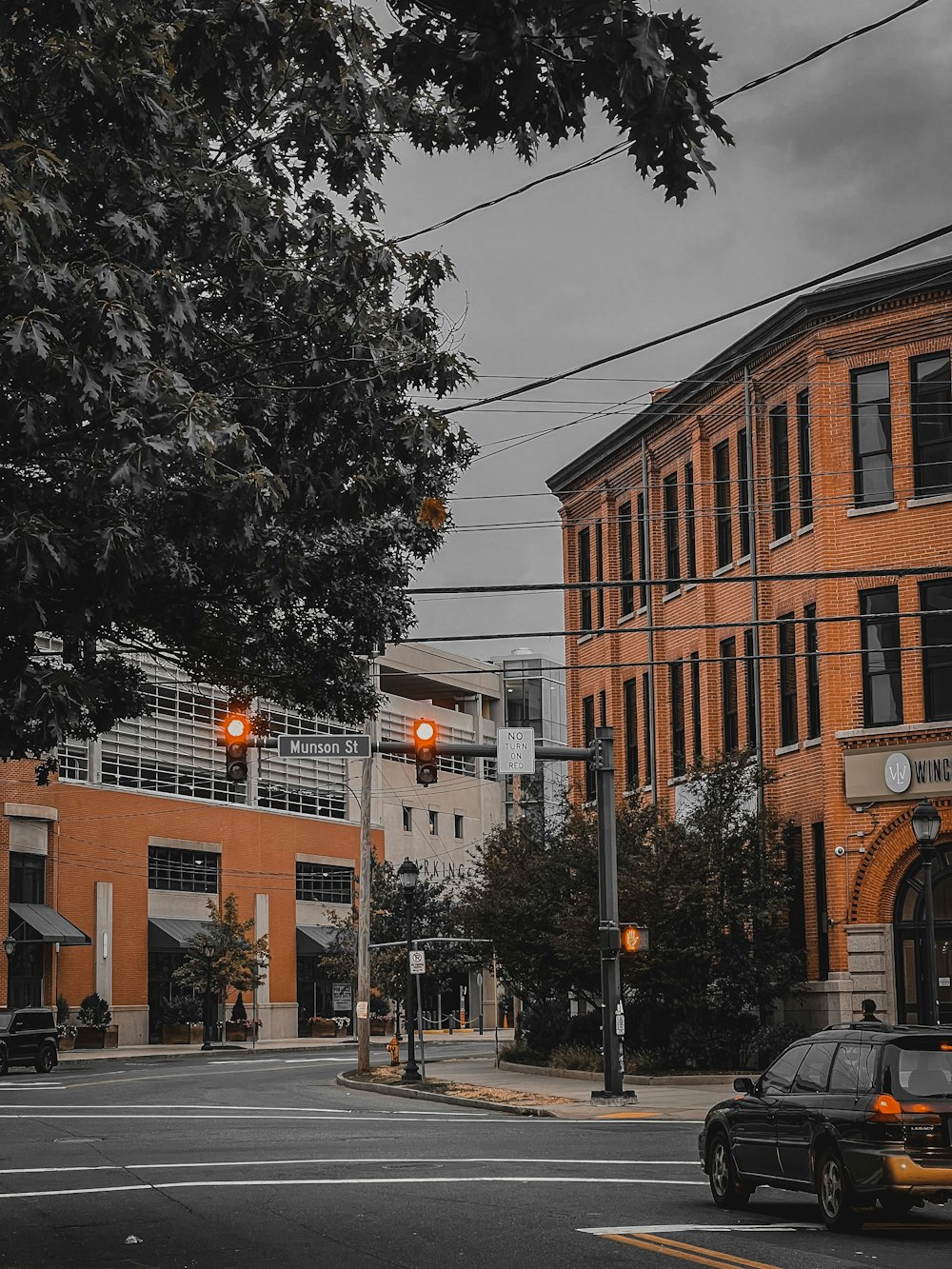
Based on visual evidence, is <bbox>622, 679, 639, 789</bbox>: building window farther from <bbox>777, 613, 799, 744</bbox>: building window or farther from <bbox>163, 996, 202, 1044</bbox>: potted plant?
<bbox>163, 996, 202, 1044</bbox>: potted plant

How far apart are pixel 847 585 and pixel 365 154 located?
73.0 feet

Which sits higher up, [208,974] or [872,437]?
[872,437]

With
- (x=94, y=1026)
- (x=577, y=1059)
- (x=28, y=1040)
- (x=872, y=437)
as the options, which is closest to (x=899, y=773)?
(x=872, y=437)

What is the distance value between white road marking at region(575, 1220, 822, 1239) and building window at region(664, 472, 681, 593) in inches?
1136

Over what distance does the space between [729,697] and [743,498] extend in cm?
452

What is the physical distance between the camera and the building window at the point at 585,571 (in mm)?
47531

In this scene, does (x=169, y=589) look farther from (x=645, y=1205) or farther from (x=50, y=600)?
(x=645, y=1205)

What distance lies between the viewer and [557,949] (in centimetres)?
3491

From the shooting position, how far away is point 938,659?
108 ft

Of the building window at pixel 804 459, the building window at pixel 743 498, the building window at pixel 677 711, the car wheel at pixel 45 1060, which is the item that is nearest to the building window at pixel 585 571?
the building window at pixel 677 711

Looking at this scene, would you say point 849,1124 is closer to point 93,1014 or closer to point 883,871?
point 883,871

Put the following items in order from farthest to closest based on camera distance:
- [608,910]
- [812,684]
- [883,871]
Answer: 1. [812,684]
2. [883,871]
3. [608,910]

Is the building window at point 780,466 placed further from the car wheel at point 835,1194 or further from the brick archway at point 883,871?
the car wheel at point 835,1194

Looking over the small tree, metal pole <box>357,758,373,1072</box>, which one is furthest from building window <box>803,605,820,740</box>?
the small tree
